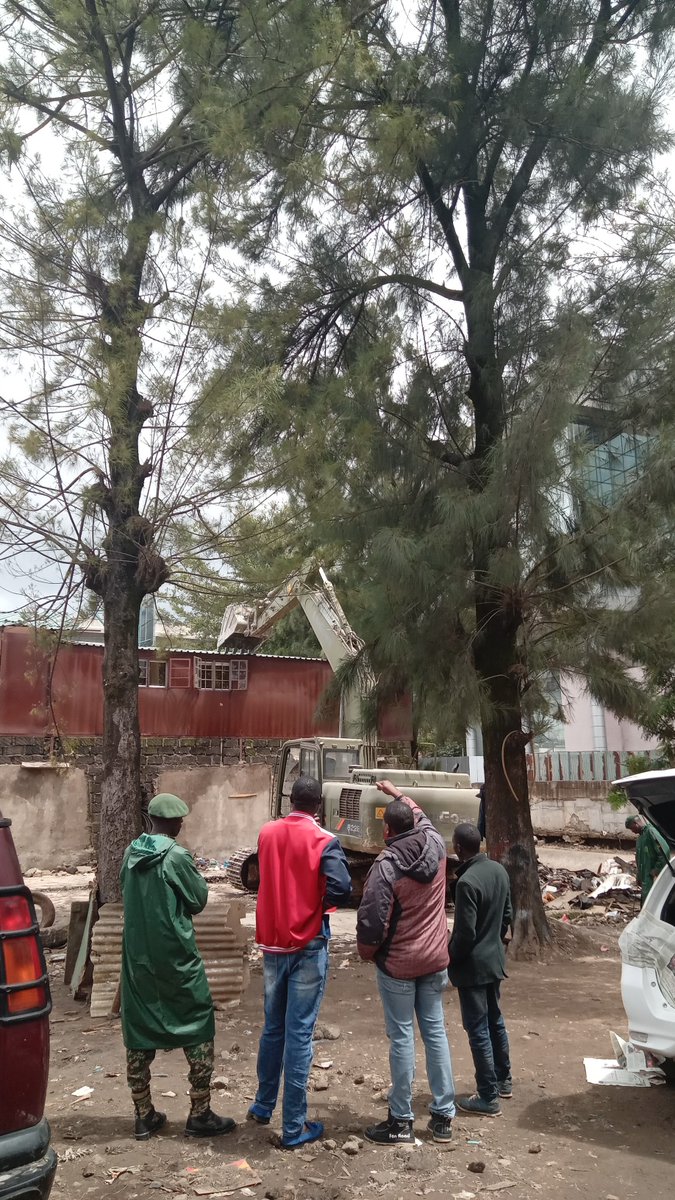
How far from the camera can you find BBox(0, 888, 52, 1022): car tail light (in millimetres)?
2500

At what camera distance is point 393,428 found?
333 inches

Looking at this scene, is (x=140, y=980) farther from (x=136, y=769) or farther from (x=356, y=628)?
(x=356, y=628)

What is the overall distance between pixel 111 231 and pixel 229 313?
139cm

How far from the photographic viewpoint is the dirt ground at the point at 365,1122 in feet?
12.2

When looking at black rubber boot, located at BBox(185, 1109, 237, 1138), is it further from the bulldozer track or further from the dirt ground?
the bulldozer track

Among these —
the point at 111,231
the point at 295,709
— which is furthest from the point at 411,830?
the point at 295,709

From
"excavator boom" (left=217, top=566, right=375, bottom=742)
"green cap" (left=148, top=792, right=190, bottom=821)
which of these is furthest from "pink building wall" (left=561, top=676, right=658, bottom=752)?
"green cap" (left=148, top=792, right=190, bottom=821)

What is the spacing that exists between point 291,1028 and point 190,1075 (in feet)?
1.73

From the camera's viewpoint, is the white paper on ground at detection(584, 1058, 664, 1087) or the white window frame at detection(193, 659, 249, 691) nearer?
the white paper on ground at detection(584, 1058, 664, 1087)

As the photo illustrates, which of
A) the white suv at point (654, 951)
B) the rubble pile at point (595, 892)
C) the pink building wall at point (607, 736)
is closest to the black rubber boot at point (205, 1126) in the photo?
the white suv at point (654, 951)

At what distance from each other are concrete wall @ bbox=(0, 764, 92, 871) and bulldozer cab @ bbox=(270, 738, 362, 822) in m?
4.48

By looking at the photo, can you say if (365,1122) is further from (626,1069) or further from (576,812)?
(576,812)

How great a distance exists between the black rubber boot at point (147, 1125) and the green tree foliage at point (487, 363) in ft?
13.9

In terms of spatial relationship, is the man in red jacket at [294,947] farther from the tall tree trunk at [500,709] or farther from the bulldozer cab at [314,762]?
the bulldozer cab at [314,762]
